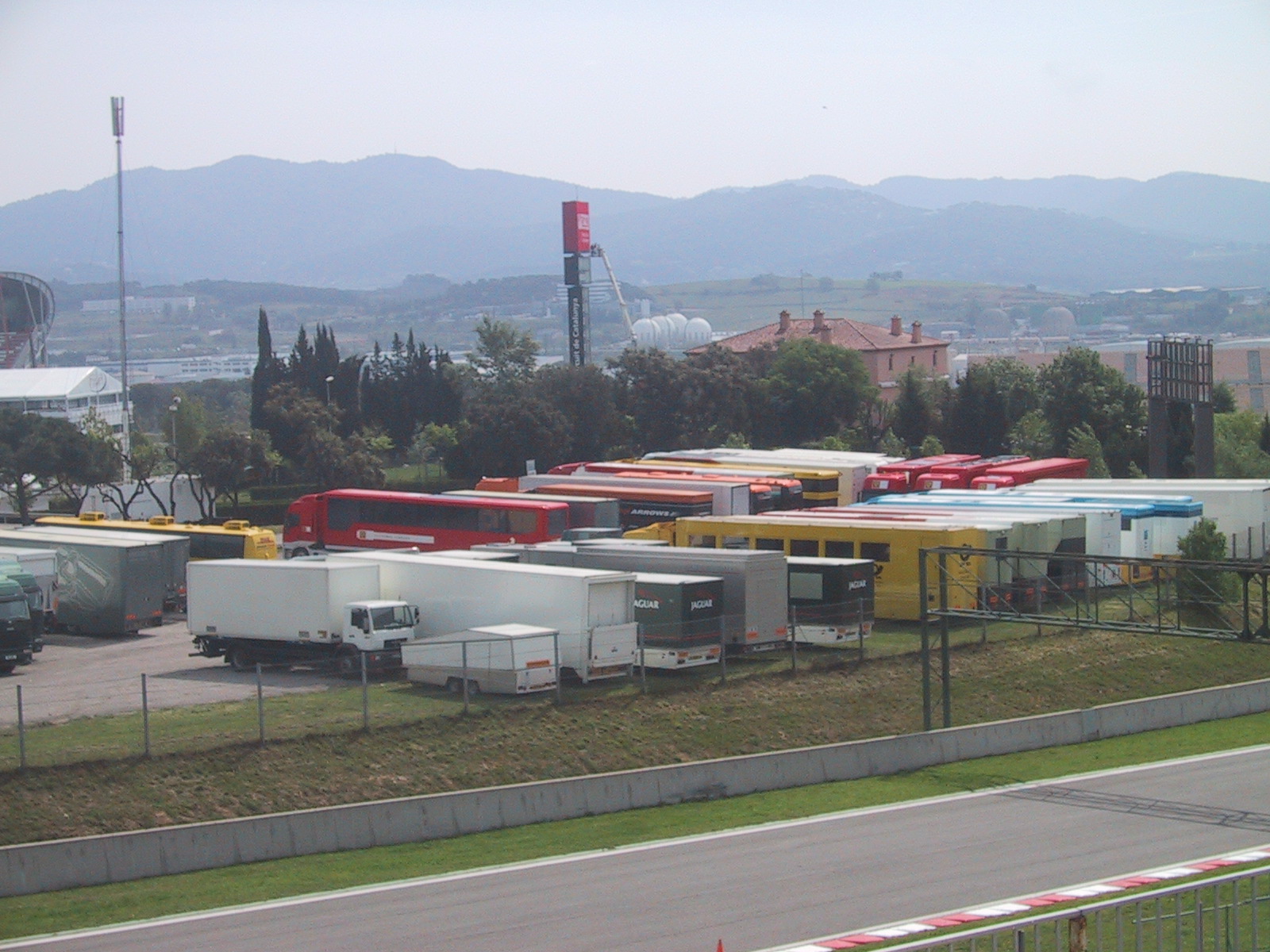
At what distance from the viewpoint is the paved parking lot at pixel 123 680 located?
88.1ft

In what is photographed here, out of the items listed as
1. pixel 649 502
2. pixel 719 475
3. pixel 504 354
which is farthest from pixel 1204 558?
pixel 504 354

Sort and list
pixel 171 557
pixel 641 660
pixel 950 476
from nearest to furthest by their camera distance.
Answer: pixel 641 660, pixel 171 557, pixel 950 476

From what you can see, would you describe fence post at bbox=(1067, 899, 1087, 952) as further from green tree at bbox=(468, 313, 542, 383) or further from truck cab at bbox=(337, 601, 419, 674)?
green tree at bbox=(468, 313, 542, 383)

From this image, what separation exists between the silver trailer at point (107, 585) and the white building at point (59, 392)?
89150mm

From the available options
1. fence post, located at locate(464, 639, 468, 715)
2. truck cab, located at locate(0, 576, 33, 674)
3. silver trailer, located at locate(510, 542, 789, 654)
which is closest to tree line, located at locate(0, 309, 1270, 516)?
truck cab, located at locate(0, 576, 33, 674)

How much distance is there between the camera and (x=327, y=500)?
1959 inches

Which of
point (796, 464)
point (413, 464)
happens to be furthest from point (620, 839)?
point (413, 464)

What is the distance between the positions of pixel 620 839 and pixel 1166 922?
26.7 feet

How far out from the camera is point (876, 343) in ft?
369

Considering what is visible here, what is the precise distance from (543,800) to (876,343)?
3652 inches

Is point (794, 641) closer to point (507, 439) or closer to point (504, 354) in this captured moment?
point (507, 439)

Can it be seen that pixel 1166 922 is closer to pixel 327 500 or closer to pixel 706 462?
pixel 327 500

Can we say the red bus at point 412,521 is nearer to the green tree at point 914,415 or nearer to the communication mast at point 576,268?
the green tree at point 914,415

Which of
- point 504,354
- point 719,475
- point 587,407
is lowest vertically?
point 719,475
